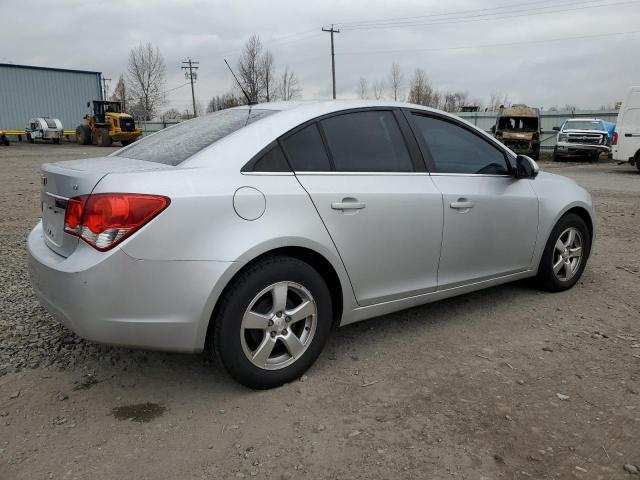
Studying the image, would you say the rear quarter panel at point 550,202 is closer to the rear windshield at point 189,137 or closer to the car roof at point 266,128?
the car roof at point 266,128

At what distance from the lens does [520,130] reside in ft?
80.0

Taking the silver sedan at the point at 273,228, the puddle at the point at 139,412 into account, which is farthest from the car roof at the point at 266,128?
the puddle at the point at 139,412

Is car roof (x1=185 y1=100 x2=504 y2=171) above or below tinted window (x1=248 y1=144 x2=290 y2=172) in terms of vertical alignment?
above

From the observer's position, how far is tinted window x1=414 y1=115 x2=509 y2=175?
361cm

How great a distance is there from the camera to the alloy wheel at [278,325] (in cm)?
274

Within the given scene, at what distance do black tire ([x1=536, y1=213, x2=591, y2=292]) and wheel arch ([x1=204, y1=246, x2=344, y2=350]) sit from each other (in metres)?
2.04

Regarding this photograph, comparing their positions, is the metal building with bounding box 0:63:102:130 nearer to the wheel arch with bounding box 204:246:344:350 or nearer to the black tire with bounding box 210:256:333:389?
the wheel arch with bounding box 204:246:344:350

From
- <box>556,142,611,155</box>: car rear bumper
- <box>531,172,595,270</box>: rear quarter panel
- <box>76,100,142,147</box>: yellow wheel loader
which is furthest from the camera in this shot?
<box>76,100,142,147</box>: yellow wheel loader

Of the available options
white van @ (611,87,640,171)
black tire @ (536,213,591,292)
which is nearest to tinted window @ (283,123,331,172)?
black tire @ (536,213,591,292)

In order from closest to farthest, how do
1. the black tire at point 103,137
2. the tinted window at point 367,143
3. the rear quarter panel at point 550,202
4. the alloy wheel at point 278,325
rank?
the alloy wheel at point 278,325, the tinted window at point 367,143, the rear quarter panel at point 550,202, the black tire at point 103,137

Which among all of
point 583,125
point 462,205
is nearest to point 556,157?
point 583,125

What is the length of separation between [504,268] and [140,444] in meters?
2.78

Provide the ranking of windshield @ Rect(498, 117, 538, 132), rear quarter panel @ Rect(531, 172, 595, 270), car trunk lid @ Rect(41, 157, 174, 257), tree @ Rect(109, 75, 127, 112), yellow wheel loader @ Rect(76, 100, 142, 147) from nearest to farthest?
car trunk lid @ Rect(41, 157, 174, 257), rear quarter panel @ Rect(531, 172, 595, 270), windshield @ Rect(498, 117, 538, 132), yellow wheel loader @ Rect(76, 100, 142, 147), tree @ Rect(109, 75, 127, 112)

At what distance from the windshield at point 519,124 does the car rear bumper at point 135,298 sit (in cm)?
2443
